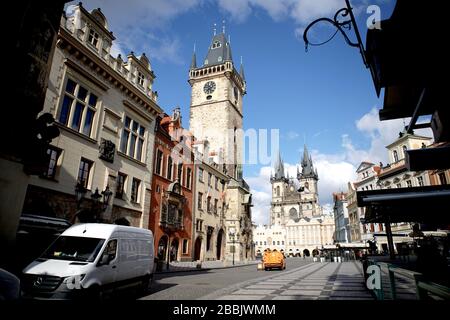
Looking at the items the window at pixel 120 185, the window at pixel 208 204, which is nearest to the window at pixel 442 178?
the window at pixel 208 204

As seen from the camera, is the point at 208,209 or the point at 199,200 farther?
the point at 208,209

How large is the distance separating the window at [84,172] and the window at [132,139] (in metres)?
3.40

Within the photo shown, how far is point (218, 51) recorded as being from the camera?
61.7 metres

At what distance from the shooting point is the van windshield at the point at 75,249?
27.0 ft

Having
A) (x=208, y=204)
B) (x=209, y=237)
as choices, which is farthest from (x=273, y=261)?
(x=208, y=204)

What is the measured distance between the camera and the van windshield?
823 cm

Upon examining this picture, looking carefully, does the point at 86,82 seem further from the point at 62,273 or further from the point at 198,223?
the point at 198,223

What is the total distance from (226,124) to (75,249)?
1755 inches

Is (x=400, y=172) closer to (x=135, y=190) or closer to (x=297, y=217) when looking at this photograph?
(x=135, y=190)

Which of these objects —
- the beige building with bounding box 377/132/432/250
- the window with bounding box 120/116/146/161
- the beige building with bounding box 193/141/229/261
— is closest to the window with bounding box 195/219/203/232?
the beige building with bounding box 193/141/229/261

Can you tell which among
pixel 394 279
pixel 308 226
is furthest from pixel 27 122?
pixel 308 226

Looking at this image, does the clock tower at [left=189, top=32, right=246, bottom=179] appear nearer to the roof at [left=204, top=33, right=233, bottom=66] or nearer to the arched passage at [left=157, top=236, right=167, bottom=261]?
the roof at [left=204, top=33, right=233, bottom=66]

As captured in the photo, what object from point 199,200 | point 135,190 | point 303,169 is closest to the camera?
point 135,190
